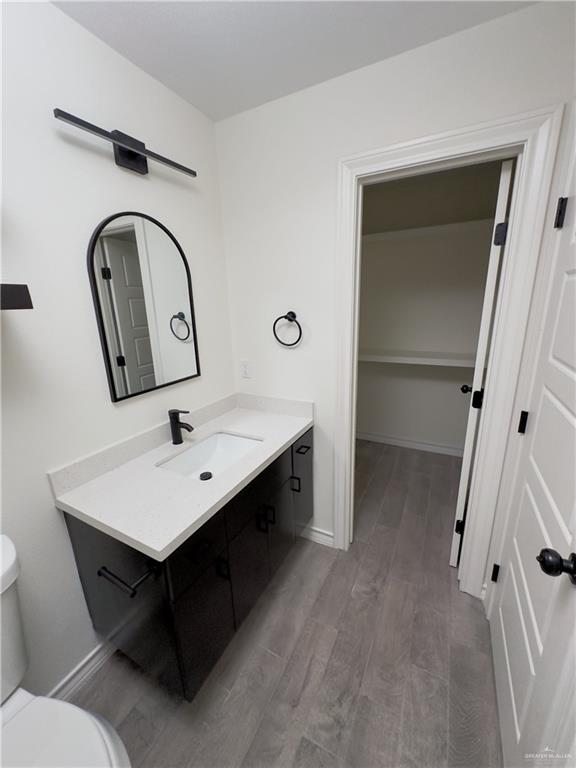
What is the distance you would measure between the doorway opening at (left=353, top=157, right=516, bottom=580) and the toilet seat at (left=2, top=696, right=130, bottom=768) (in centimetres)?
154

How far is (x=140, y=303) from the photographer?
4.38ft

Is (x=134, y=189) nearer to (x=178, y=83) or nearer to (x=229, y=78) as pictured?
(x=178, y=83)

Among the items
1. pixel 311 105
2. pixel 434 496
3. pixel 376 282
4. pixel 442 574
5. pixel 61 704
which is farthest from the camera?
pixel 376 282

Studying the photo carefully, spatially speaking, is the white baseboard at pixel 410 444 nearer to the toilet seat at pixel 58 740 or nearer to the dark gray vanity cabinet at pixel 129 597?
the dark gray vanity cabinet at pixel 129 597

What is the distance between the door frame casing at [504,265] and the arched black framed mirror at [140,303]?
2.62 feet

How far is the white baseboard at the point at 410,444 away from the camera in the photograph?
9.91 ft

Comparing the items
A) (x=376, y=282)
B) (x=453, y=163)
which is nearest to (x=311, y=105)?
(x=453, y=163)

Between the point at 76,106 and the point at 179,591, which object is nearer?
the point at 179,591

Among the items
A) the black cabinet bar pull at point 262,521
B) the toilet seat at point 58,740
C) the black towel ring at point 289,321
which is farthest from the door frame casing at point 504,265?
the toilet seat at point 58,740

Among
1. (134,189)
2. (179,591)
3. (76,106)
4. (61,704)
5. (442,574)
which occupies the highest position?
(76,106)

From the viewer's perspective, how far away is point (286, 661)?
1311 mm

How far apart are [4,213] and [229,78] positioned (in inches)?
42.0

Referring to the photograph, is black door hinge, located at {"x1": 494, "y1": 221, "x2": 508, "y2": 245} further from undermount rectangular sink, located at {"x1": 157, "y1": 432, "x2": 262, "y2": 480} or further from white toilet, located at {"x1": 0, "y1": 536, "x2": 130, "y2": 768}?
white toilet, located at {"x1": 0, "y1": 536, "x2": 130, "y2": 768}

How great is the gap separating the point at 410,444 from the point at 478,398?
189 centimetres
